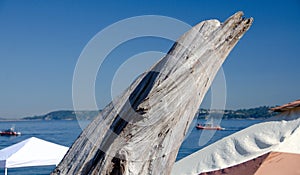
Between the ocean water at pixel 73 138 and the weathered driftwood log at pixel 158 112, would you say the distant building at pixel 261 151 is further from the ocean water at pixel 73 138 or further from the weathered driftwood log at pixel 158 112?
the weathered driftwood log at pixel 158 112

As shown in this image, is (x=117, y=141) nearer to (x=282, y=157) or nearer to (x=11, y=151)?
(x=282, y=157)

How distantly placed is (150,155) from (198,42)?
0.43 meters

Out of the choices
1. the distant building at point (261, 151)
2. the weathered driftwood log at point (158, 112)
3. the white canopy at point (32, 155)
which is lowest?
the weathered driftwood log at point (158, 112)

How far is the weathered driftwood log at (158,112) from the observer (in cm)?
121

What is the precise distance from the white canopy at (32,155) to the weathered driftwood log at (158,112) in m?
8.79

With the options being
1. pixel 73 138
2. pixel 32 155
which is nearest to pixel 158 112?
pixel 32 155

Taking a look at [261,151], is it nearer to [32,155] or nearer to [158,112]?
[158,112]

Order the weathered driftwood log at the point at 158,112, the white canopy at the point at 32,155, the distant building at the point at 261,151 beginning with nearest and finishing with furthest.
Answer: the weathered driftwood log at the point at 158,112, the distant building at the point at 261,151, the white canopy at the point at 32,155

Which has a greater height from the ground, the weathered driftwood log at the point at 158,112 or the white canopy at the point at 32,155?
the white canopy at the point at 32,155

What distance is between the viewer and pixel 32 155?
10016 mm

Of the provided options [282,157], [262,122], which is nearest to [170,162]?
[282,157]

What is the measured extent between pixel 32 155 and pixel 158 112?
9.47 metres

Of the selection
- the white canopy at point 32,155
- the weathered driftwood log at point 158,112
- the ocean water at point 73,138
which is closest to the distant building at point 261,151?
the ocean water at point 73,138

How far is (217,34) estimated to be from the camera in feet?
4.48
